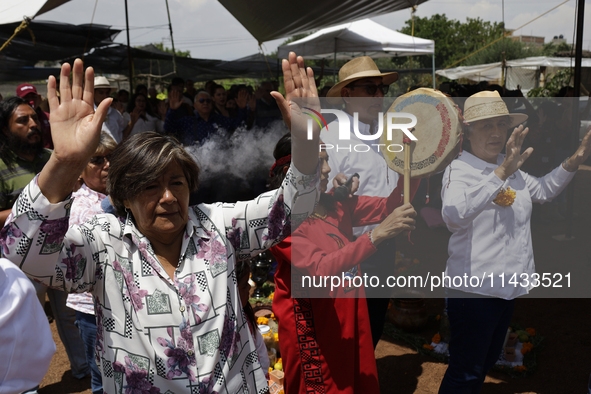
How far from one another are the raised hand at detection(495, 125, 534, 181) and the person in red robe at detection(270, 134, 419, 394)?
1.37 feet

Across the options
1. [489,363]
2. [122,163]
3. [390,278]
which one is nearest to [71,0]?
[122,163]

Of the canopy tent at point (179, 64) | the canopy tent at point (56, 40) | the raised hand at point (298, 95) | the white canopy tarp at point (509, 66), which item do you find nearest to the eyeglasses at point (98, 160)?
the raised hand at point (298, 95)

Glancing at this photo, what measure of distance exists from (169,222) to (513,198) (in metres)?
1.70

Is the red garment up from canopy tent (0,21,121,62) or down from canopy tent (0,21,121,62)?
down

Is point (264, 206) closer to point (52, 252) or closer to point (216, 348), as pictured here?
point (216, 348)

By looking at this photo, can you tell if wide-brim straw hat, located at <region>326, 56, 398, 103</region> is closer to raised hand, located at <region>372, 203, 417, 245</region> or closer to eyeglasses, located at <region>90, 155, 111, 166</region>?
raised hand, located at <region>372, 203, 417, 245</region>

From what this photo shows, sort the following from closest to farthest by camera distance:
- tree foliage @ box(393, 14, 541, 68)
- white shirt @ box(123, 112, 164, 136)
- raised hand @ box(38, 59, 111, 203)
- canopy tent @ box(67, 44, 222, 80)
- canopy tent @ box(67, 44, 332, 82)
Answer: raised hand @ box(38, 59, 111, 203)
white shirt @ box(123, 112, 164, 136)
canopy tent @ box(67, 44, 222, 80)
canopy tent @ box(67, 44, 332, 82)
tree foliage @ box(393, 14, 541, 68)

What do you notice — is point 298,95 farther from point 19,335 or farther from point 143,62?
point 143,62

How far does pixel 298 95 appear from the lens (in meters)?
1.50

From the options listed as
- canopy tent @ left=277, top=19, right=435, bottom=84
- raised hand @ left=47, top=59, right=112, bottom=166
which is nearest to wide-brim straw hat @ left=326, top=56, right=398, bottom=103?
raised hand @ left=47, top=59, right=112, bottom=166

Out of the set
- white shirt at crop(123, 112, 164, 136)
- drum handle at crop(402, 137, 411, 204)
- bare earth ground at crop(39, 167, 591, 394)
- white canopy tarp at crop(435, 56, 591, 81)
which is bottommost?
bare earth ground at crop(39, 167, 591, 394)

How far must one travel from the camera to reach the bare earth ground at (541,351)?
8.37 ft

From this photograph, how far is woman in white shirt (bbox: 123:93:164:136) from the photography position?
672 cm

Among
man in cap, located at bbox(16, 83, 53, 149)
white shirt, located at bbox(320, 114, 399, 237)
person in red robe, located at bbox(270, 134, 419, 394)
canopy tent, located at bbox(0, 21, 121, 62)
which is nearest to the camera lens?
person in red robe, located at bbox(270, 134, 419, 394)
